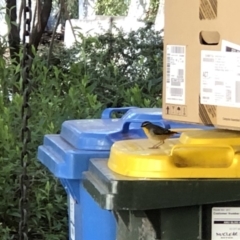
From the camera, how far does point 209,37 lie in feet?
5.96

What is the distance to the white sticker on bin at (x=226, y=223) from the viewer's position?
1.65 metres

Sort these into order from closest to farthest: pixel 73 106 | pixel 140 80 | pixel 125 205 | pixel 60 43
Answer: pixel 125 205 < pixel 73 106 < pixel 140 80 < pixel 60 43

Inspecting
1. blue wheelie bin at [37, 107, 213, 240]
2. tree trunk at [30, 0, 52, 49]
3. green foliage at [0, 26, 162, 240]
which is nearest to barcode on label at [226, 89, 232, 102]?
blue wheelie bin at [37, 107, 213, 240]

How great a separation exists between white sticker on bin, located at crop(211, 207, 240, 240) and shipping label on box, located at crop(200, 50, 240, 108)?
0.29m

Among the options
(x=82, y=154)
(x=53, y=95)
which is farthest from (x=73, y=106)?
(x=82, y=154)

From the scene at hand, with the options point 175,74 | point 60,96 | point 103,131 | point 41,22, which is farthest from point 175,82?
point 41,22

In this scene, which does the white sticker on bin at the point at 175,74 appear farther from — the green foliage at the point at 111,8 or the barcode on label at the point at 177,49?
the green foliage at the point at 111,8

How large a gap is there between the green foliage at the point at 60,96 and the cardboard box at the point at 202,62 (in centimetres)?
172

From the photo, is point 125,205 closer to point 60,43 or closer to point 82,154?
point 82,154

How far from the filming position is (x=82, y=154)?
2020mm

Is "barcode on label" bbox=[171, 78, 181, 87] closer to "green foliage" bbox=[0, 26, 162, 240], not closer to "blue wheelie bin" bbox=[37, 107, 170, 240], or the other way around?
"blue wheelie bin" bbox=[37, 107, 170, 240]

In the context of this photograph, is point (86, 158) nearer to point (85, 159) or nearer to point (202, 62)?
point (85, 159)

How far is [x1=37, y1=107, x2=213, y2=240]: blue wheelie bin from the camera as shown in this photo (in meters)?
2.02

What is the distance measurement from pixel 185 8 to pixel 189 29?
2.7 inches
